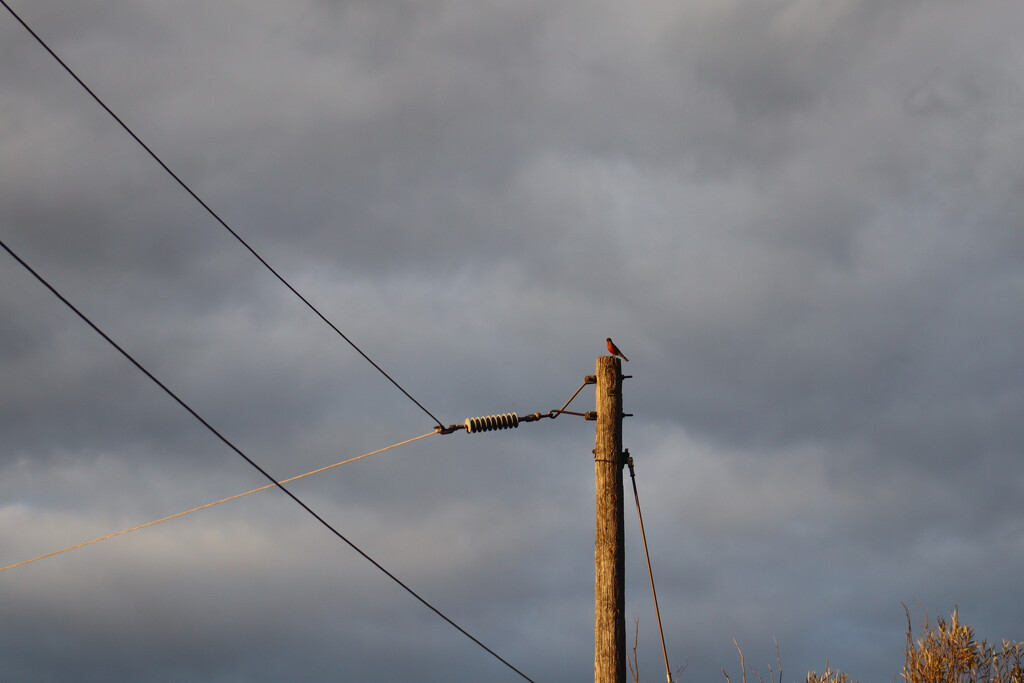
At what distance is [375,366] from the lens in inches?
615

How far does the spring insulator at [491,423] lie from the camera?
13789mm

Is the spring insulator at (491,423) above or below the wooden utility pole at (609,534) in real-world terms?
above

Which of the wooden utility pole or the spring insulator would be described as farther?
the spring insulator

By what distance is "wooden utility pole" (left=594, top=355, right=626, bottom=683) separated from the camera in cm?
1180

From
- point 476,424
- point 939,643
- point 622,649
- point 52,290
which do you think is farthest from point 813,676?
point 52,290

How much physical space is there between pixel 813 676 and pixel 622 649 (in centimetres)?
621

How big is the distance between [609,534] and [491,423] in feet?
8.17

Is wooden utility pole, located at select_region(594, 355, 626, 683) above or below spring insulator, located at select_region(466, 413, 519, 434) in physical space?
below

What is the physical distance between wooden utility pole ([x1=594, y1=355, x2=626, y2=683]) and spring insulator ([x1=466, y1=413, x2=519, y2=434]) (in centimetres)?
152

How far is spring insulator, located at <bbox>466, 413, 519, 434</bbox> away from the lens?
13.8m

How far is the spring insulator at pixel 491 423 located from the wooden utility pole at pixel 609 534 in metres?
1.52

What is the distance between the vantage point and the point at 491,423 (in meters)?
13.8

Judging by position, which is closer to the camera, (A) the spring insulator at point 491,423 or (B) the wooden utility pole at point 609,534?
(B) the wooden utility pole at point 609,534

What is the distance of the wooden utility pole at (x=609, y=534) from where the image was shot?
11805 mm
